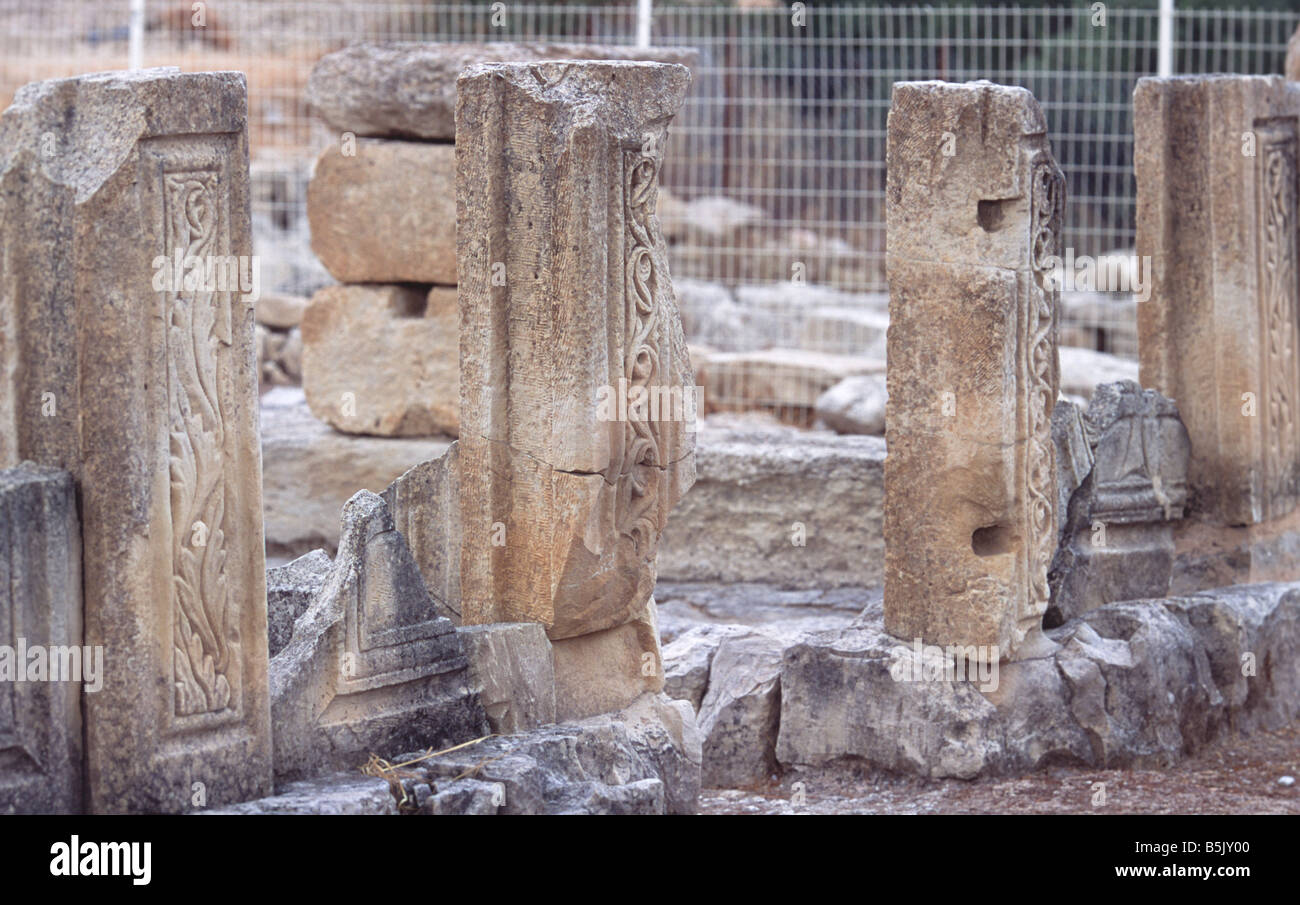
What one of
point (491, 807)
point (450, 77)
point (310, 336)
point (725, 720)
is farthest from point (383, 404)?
point (491, 807)

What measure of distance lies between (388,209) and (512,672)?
15.1 feet

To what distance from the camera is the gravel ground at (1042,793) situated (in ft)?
20.1

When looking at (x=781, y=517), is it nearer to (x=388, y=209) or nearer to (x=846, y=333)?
(x=388, y=209)

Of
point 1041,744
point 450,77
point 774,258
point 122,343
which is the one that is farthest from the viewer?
point 774,258

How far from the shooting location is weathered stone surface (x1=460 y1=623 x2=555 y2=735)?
5109 mm

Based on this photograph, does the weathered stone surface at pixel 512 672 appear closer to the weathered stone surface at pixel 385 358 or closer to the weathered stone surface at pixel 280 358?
the weathered stone surface at pixel 385 358

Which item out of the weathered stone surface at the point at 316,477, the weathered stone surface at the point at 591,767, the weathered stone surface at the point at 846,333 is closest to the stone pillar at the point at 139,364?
the weathered stone surface at the point at 591,767

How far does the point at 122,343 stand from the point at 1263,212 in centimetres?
481

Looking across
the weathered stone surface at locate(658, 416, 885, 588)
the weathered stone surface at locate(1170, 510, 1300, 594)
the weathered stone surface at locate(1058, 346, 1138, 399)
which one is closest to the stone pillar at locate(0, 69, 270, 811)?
the weathered stone surface at locate(1170, 510, 1300, 594)

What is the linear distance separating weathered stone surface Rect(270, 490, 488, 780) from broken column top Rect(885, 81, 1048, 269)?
2150mm

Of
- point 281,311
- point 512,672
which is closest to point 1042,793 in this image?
point 512,672

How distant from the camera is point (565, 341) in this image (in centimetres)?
503

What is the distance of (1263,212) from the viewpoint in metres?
7.34

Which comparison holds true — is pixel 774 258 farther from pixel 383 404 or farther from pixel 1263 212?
pixel 1263 212
